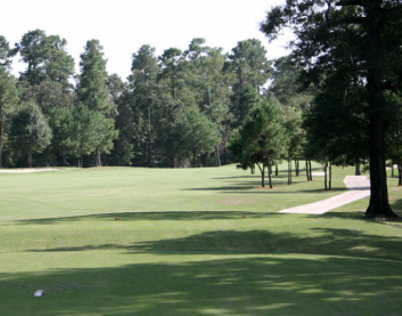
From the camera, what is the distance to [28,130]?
290ft

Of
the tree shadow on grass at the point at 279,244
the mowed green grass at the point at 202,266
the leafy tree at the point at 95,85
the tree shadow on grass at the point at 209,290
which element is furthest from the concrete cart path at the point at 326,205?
the leafy tree at the point at 95,85

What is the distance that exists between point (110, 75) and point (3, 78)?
43.0 metres

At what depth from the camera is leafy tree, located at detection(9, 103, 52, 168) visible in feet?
291

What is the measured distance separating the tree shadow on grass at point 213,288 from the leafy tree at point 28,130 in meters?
81.5

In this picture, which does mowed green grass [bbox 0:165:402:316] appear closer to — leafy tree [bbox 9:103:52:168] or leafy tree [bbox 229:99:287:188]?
leafy tree [bbox 229:99:287:188]

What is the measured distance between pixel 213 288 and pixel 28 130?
86.1 meters

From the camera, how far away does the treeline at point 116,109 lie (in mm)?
95188

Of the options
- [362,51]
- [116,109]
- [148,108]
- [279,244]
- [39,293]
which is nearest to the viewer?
[39,293]

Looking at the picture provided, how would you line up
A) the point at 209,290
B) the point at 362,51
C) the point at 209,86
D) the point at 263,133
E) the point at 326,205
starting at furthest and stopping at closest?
the point at 209,86 → the point at 263,133 → the point at 326,205 → the point at 362,51 → the point at 209,290

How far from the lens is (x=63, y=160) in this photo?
104062 mm

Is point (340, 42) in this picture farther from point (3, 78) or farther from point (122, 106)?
point (122, 106)

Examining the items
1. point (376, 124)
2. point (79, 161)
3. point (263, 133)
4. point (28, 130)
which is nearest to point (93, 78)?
point (79, 161)

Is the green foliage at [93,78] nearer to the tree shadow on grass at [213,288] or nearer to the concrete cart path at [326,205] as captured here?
the concrete cart path at [326,205]

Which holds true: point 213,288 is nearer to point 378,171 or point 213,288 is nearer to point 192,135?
point 378,171
